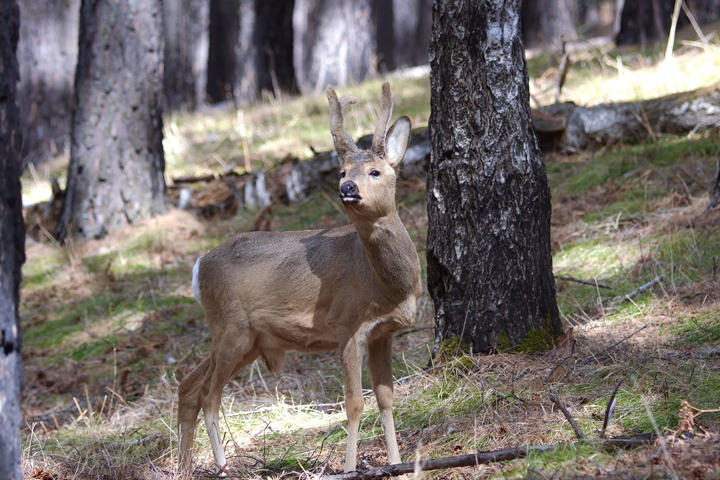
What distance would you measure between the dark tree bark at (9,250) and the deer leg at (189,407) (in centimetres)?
164

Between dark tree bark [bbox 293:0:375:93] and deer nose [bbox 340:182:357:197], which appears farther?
dark tree bark [bbox 293:0:375:93]

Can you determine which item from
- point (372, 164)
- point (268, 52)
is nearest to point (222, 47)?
point (268, 52)

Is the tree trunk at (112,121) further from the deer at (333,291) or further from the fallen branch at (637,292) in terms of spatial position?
the fallen branch at (637,292)

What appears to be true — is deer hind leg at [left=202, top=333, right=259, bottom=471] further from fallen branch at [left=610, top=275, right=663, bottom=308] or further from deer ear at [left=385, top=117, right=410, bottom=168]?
fallen branch at [left=610, top=275, right=663, bottom=308]

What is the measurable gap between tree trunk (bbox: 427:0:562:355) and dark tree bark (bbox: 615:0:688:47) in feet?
29.2

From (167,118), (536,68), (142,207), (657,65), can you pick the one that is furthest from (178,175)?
(657,65)

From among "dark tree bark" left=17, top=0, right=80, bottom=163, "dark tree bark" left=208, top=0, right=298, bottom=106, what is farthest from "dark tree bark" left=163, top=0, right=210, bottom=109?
"dark tree bark" left=17, top=0, right=80, bottom=163

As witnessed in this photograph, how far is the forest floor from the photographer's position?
3.75 meters

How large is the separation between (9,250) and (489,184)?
2.80m

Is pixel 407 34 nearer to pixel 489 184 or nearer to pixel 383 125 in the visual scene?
pixel 489 184

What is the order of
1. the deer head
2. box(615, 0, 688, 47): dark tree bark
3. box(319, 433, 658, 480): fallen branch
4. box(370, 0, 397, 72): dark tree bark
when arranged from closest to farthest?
box(319, 433, 658, 480): fallen branch, the deer head, box(615, 0, 688, 47): dark tree bark, box(370, 0, 397, 72): dark tree bark

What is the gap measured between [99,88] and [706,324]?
656 centimetres

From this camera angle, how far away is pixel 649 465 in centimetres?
291

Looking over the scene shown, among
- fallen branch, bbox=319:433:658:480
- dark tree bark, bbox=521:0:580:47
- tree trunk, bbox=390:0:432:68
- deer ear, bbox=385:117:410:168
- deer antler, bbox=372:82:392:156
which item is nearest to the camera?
fallen branch, bbox=319:433:658:480
